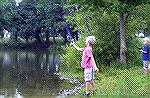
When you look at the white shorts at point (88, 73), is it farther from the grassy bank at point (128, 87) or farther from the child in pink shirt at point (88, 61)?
the grassy bank at point (128, 87)

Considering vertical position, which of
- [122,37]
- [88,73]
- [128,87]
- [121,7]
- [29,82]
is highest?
[121,7]

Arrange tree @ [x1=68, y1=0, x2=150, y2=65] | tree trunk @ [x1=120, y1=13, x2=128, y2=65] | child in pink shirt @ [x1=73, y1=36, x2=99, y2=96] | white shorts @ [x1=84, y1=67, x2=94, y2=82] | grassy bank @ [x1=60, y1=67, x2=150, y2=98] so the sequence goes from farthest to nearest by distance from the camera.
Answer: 1. tree trunk @ [x1=120, y1=13, x2=128, y2=65]
2. tree @ [x1=68, y1=0, x2=150, y2=65]
3. grassy bank @ [x1=60, y1=67, x2=150, y2=98]
4. white shorts @ [x1=84, y1=67, x2=94, y2=82]
5. child in pink shirt @ [x1=73, y1=36, x2=99, y2=96]

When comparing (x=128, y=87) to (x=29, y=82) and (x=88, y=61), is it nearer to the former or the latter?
(x=88, y=61)

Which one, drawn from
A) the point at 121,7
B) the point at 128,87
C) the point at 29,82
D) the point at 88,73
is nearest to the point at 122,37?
the point at 121,7

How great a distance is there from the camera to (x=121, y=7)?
16844mm

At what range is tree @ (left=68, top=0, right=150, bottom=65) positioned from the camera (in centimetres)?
1659

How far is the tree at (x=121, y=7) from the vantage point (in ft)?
54.4

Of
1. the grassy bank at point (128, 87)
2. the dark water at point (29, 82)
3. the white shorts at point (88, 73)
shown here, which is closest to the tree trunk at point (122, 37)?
the grassy bank at point (128, 87)

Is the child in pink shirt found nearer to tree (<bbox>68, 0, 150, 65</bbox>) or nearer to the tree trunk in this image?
tree (<bbox>68, 0, 150, 65</bbox>)

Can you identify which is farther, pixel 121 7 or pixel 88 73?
pixel 121 7

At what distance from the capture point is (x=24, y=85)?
18.8 metres

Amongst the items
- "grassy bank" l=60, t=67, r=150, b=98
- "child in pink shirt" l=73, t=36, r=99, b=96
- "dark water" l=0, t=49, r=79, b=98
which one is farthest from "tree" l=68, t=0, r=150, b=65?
"child in pink shirt" l=73, t=36, r=99, b=96

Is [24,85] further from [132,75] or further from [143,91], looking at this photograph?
[143,91]

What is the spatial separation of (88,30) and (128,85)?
26.2ft
